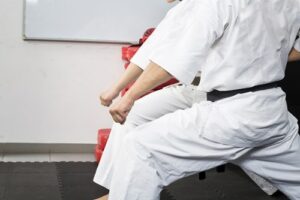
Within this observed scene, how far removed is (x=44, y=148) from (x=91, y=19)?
38.9 inches

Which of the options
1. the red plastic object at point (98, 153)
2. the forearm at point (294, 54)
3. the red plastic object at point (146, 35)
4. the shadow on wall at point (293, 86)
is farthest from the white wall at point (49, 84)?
the forearm at point (294, 54)

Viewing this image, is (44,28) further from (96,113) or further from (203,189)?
(203,189)

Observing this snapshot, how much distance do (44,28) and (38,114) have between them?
607 millimetres

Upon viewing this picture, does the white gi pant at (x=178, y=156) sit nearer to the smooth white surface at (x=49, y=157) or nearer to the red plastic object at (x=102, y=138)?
the red plastic object at (x=102, y=138)

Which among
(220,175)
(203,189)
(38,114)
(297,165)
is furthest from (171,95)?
(38,114)

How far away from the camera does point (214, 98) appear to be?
53.7 inches

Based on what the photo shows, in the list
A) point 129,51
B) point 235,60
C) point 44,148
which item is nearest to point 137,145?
point 235,60

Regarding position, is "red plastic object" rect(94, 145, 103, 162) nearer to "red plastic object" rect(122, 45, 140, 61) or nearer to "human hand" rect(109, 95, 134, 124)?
"red plastic object" rect(122, 45, 140, 61)

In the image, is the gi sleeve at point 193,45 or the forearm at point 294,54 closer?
the gi sleeve at point 193,45

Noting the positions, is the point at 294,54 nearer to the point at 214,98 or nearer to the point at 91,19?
the point at 214,98

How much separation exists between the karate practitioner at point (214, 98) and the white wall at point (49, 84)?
5.33 feet

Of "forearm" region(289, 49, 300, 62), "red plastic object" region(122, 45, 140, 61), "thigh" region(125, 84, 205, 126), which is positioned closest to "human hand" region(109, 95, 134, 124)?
"thigh" region(125, 84, 205, 126)

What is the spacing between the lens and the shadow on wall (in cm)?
258

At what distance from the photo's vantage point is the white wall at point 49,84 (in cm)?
276
